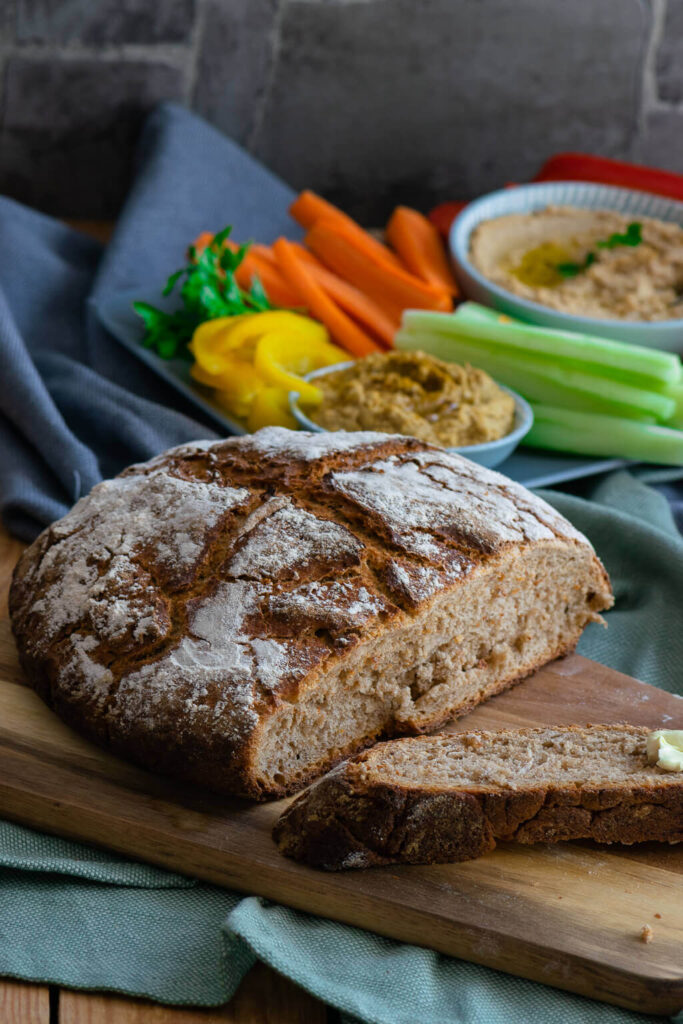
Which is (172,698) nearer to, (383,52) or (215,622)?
(215,622)

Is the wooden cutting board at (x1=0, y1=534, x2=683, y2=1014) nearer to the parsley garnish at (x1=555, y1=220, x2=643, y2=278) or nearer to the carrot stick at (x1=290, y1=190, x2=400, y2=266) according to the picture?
the carrot stick at (x1=290, y1=190, x2=400, y2=266)

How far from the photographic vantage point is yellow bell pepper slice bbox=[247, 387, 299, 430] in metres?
3.65

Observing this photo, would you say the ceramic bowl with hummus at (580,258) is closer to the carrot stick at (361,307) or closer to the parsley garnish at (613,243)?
the parsley garnish at (613,243)

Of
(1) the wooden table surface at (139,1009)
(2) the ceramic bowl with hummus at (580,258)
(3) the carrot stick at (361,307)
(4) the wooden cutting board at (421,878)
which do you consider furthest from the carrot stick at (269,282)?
(1) the wooden table surface at (139,1009)

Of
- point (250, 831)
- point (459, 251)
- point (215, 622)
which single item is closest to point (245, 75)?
point (459, 251)

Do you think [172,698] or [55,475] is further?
[55,475]

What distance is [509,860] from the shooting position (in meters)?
2.16

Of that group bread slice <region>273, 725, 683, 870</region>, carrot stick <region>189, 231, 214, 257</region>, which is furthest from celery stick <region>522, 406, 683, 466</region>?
bread slice <region>273, 725, 683, 870</region>

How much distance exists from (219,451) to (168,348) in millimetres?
1241

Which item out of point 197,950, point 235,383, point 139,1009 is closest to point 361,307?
point 235,383

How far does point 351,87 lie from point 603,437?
272 centimetres

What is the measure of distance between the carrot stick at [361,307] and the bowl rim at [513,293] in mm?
411

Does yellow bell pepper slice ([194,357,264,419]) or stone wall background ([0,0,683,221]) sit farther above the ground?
stone wall background ([0,0,683,221])

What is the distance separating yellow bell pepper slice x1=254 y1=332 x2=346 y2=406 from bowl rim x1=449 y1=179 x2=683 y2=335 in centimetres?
77
